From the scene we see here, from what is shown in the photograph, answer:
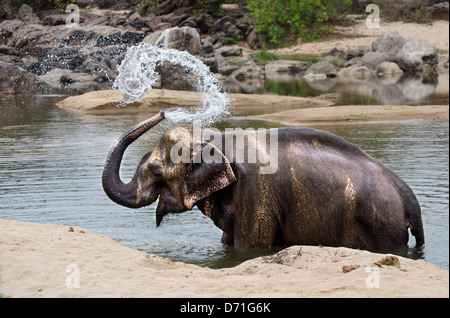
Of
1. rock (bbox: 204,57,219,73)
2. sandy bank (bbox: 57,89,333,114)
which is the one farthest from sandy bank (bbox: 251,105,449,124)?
rock (bbox: 204,57,219,73)

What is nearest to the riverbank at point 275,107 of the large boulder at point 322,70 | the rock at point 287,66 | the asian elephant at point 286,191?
the asian elephant at point 286,191

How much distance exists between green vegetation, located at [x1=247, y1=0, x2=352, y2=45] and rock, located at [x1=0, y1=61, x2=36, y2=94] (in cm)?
2072

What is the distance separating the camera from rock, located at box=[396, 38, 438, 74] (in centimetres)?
3503

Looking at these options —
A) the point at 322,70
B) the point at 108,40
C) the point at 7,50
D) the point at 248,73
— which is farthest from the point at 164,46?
the point at 7,50

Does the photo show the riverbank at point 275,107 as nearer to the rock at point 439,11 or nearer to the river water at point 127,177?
the river water at point 127,177

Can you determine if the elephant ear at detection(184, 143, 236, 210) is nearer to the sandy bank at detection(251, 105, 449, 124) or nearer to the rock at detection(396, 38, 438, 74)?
the sandy bank at detection(251, 105, 449, 124)

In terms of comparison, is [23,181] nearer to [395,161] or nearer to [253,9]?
[395,161]

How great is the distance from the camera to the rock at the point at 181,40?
1453 inches

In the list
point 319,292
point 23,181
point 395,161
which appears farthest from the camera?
point 395,161

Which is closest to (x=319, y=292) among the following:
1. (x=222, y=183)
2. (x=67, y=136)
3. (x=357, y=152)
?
A: (x=222, y=183)

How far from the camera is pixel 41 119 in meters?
19.3

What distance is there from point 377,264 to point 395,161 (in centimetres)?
640

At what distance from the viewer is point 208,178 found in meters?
6.71

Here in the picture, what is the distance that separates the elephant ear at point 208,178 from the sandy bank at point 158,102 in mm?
14403
